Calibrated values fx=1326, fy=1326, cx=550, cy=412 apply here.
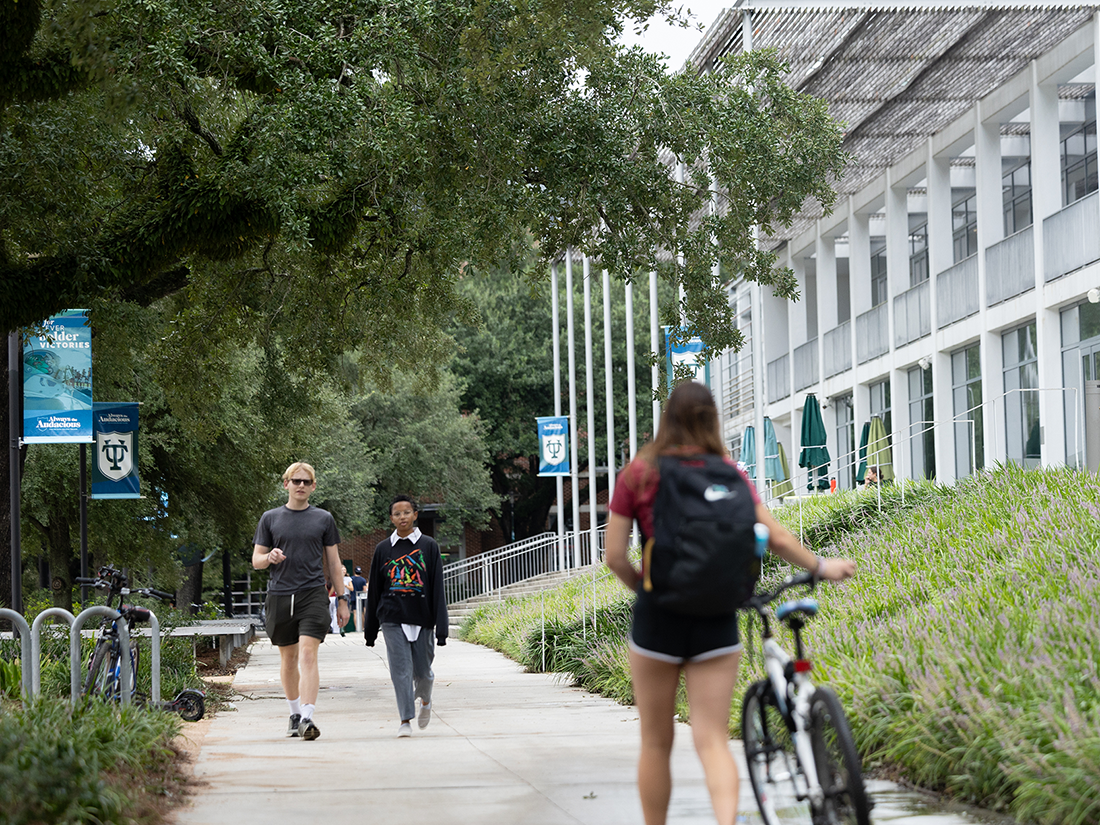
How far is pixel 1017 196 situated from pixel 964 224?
260 cm

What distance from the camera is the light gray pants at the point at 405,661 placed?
9.74 meters

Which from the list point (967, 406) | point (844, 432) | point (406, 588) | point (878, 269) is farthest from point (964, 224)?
point (406, 588)

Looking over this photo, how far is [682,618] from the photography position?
4.64 metres

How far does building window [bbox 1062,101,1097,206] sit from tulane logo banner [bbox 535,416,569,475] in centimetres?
1424

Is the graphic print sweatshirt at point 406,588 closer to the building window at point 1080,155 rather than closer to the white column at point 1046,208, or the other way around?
the white column at point 1046,208

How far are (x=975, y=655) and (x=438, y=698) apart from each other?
23.9 feet

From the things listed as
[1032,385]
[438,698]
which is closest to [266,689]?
[438,698]

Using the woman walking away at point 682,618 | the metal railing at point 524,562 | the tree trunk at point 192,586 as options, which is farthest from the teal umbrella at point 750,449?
the woman walking away at point 682,618

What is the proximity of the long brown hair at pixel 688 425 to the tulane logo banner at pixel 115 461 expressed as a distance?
13509mm

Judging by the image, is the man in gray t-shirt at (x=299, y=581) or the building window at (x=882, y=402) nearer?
the man in gray t-shirt at (x=299, y=581)

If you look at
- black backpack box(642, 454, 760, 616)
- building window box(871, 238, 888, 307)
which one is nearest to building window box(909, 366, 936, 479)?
building window box(871, 238, 888, 307)

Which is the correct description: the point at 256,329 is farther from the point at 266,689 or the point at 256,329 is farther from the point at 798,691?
the point at 798,691

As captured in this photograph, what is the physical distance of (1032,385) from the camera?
78.8ft

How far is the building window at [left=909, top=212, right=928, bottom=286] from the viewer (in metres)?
32.0
